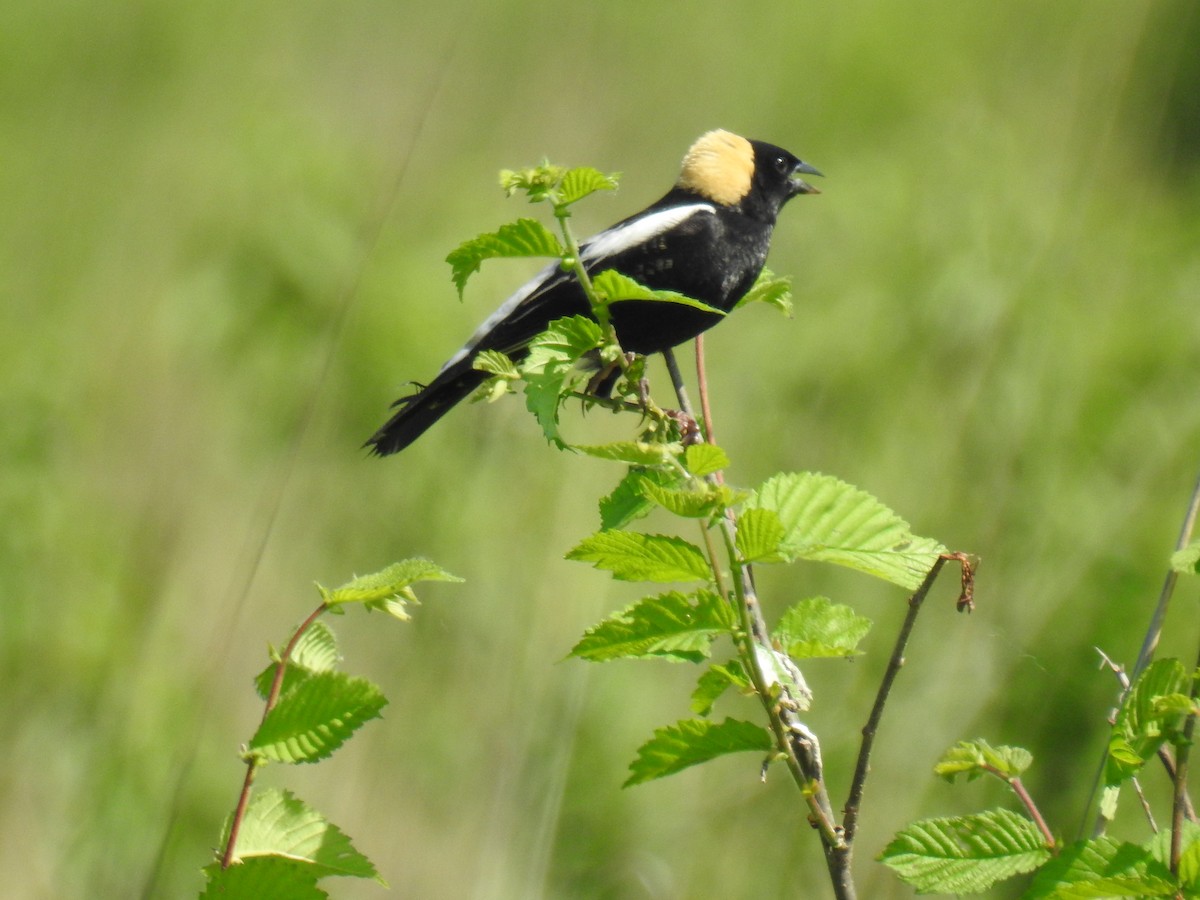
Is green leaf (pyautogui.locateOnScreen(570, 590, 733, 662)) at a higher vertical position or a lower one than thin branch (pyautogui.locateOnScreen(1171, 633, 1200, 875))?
higher

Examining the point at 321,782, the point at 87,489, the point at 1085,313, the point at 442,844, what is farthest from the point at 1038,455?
the point at 87,489

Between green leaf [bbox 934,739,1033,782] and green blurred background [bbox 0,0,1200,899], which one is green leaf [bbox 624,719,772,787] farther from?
green blurred background [bbox 0,0,1200,899]

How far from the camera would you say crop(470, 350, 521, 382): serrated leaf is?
3.11 ft

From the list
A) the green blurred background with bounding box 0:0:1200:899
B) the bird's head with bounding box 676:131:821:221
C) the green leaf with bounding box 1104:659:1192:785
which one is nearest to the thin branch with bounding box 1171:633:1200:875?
the green leaf with bounding box 1104:659:1192:785

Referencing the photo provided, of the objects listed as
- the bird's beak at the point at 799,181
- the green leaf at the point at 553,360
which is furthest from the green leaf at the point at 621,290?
the bird's beak at the point at 799,181

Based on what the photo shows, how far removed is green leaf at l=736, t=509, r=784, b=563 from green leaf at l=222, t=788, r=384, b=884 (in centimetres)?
29

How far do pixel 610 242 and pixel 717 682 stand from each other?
1.26m

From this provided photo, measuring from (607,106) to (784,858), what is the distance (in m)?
1.38

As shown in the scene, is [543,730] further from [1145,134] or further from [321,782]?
[1145,134]

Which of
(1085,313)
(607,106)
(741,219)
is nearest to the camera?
(741,219)

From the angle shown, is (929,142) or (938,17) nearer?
(929,142)

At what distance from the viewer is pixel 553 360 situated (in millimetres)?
898

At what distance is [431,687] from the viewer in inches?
81.9

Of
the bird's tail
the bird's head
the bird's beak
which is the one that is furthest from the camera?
the bird's beak
